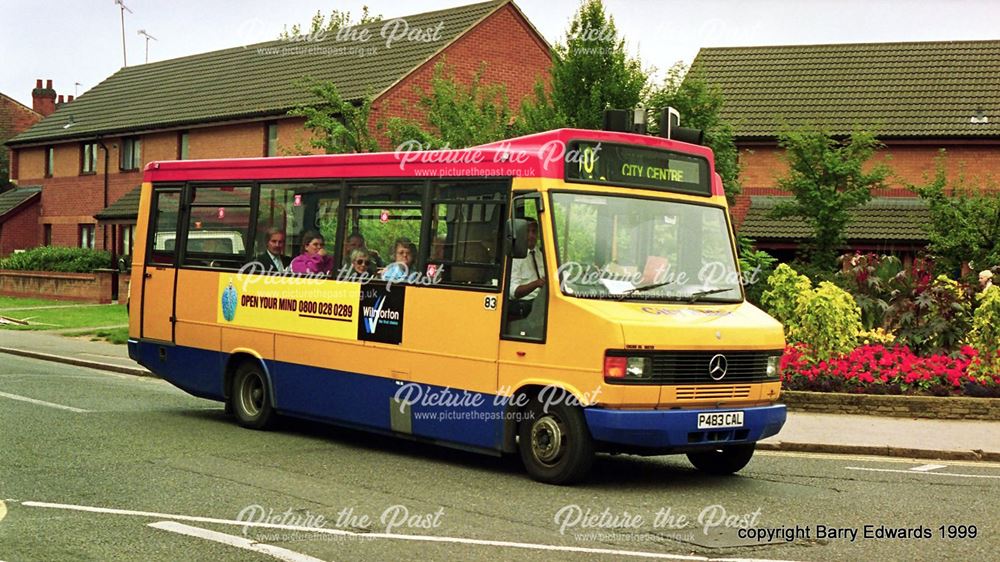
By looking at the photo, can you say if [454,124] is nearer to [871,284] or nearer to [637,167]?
[871,284]

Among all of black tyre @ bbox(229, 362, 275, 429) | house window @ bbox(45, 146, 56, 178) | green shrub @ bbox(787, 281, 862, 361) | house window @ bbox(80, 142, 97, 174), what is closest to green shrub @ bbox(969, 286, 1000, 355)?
green shrub @ bbox(787, 281, 862, 361)

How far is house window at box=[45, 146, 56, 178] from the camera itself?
52750 millimetres

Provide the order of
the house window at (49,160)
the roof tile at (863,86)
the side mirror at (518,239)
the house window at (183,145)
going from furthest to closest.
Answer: the house window at (49,160), the house window at (183,145), the roof tile at (863,86), the side mirror at (518,239)

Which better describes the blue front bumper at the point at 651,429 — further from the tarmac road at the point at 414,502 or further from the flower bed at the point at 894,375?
the flower bed at the point at 894,375

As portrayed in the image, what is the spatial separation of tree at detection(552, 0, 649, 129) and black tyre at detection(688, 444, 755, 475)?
14.2 metres

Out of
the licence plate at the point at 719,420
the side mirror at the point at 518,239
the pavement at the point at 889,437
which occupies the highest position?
the side mirror at the point at 518,239

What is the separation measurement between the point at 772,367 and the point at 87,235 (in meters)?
43.8

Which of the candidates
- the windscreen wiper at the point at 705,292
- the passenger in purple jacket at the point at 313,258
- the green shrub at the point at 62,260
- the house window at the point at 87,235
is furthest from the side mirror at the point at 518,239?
the house window at the point at 87,235

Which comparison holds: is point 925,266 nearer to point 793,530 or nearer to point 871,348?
point 871,348

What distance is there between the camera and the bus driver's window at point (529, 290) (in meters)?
10.6

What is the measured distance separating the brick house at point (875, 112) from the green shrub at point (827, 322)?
1440 cm

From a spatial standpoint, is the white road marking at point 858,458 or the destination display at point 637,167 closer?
the destination display at point 637,167

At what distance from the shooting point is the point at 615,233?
10.8 m

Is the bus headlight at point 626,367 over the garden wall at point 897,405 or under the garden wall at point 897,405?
over
